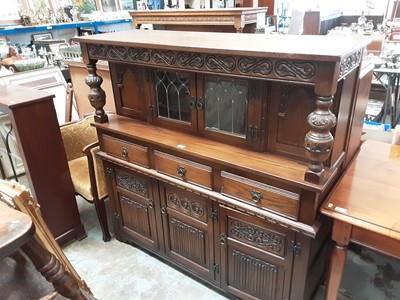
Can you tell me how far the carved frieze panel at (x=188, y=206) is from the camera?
5.22 ft

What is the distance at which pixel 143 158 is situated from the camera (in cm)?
168

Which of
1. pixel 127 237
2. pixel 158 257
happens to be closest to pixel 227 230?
pixel 158 257

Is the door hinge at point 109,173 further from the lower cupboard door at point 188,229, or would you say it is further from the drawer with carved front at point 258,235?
the drawer with carved front at point 258,235

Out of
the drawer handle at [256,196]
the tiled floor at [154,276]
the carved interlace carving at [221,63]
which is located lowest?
the tiled floor at [154,276]

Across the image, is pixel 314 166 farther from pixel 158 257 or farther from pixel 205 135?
pixel 158 257

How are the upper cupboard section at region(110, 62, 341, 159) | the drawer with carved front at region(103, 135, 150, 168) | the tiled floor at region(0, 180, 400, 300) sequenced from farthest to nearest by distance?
the tiled floor at region(0, 180, 400, 300), the drawer with carved front at region(103, 135, 150, 168), the upper cupboard section at region(110, 62, 341, 159)

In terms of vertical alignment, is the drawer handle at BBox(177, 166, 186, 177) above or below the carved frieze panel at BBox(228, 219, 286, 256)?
above

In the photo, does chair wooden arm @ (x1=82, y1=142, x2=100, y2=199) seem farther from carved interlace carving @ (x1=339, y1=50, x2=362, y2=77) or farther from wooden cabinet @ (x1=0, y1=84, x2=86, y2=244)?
carved interlace carving @ (x1=339, y1=50, x2=362, y2=77)

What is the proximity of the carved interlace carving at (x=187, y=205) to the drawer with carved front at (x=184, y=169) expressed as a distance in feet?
0.45

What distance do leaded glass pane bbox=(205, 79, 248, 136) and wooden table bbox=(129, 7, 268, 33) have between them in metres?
1.90

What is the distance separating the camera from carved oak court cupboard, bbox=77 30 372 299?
115cm

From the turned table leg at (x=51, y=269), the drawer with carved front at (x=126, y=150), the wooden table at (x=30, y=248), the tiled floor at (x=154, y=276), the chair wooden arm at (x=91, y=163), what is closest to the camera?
the wooden table at (x=30, y=248)

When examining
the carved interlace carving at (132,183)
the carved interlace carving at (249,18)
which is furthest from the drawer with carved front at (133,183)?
the carved interlace carving at (249,18)

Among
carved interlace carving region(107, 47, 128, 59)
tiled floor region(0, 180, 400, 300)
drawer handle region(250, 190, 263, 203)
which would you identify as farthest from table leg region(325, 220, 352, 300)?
carved interlace carving region(107, 47, 128, 59)
